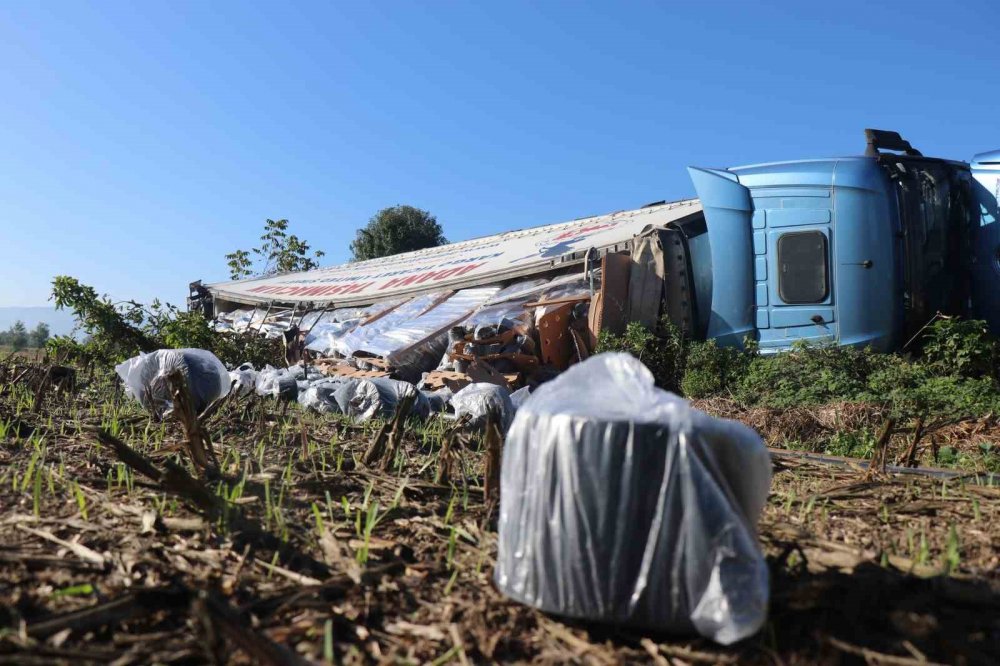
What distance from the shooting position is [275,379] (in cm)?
860

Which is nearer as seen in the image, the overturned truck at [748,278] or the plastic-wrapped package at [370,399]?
the plastic-wrapped package at [370,399]

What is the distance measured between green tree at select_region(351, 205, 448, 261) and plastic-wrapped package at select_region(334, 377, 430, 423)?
1213 inches

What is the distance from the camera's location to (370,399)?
283 inches

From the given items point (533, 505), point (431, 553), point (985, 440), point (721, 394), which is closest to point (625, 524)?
point (533, 505)

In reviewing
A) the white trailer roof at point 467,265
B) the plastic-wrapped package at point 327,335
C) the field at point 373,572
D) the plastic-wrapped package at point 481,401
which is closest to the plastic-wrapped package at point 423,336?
the white trailer roof at point 467,265

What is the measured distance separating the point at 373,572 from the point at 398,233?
119ft

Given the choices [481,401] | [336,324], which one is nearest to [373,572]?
[481,401]

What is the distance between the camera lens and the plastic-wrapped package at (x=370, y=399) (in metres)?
7.06

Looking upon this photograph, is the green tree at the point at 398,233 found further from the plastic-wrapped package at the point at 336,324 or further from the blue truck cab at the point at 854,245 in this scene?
the blue truck cab at the point at 854,245

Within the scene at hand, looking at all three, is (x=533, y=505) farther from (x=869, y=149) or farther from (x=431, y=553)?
(x=869, y=149)

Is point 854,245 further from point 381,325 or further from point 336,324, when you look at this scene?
point 336,324

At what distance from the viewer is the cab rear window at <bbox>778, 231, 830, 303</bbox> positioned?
31.5 ft

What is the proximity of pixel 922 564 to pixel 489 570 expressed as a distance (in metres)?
1.36

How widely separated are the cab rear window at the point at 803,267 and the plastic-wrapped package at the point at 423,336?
4666mm
